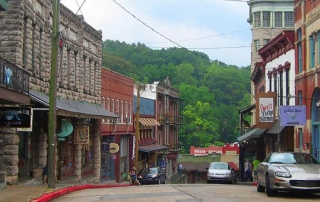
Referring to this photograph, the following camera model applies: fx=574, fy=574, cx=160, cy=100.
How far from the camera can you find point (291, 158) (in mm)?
18453

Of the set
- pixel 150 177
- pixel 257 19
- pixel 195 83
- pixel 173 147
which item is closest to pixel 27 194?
pixel 150 177

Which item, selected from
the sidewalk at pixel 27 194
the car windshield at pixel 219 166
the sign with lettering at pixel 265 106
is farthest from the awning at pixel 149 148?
the sidewalk at pixel 27 194

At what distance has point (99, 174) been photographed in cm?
4006

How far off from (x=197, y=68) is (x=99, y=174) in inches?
4155

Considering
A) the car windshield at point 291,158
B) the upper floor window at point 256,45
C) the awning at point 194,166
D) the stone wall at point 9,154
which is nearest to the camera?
the car windshield at point 291,158

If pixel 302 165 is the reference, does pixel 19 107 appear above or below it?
above

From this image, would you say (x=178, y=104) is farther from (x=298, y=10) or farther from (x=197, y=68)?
(x=197, y=68)

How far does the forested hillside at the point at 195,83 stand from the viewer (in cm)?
11131

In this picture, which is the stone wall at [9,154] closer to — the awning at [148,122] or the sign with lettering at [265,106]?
the sign with lettering at [265,106]

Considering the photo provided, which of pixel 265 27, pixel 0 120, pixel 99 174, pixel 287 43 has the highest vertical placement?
pixel 265 27

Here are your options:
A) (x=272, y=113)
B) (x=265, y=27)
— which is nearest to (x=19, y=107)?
(x=272, y=113)

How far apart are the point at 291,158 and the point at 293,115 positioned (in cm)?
1087

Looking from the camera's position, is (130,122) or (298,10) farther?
(130,122)

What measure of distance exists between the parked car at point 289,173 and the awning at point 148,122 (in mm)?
37451
